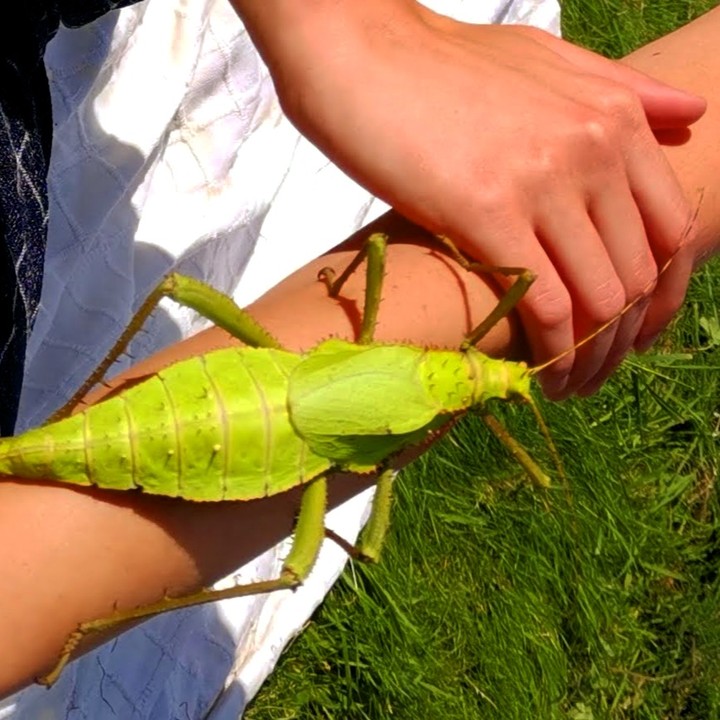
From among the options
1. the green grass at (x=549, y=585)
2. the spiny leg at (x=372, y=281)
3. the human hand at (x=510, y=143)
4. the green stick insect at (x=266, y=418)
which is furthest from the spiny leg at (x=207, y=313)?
the green grass at (x=549, y=585)

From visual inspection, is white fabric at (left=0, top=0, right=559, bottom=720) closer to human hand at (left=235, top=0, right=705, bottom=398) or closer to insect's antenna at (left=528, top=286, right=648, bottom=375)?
human hand at (left=235, top=0, right=705, bottom=398)

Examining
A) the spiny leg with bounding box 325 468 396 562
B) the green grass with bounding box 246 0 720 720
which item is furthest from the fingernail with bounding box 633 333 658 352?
the green grass with bounding box 246 0 720 720

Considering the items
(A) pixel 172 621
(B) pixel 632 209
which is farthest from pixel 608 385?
(B) pixel 632 209

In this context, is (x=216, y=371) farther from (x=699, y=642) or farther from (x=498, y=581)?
(x=699, y=642)

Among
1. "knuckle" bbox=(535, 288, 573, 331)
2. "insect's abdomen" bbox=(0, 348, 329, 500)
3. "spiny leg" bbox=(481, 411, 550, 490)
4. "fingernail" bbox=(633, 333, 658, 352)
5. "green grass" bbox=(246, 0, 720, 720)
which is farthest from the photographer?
"green grass" bbox=(246, 0, 720, 720)

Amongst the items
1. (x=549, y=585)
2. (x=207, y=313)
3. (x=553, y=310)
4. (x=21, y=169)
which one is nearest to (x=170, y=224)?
(x=21, y=169)
